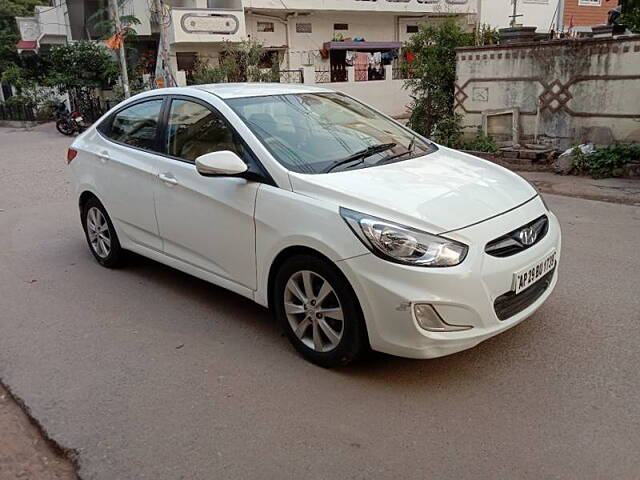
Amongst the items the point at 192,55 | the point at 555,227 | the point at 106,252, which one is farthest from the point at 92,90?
the point at 555,227

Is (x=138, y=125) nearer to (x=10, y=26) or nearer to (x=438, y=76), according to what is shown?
(x=438, y=76)

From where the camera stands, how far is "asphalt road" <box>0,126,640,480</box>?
276 centimetres

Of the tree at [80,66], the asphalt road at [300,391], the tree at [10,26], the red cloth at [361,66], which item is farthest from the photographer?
the tree at [10,26]

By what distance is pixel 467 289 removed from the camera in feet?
10.1

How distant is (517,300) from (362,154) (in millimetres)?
1405

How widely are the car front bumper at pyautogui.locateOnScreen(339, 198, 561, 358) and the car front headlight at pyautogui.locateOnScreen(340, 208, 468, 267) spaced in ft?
0.12

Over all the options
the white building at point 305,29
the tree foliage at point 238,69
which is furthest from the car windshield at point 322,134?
the white building at point 305,29

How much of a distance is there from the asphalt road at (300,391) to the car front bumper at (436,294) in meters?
0.34

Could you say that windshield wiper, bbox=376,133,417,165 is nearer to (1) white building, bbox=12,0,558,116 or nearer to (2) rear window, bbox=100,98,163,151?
(2) rear window, bbox=100,98,163,151

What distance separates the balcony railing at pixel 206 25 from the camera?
66.9 feet

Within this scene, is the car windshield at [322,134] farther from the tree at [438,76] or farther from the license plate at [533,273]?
the tree at [438,76]

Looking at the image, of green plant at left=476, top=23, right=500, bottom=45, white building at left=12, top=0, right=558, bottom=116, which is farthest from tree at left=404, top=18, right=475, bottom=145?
white building at left=12, top=0, right=558, bottom=116

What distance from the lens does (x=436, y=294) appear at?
304 centimetres

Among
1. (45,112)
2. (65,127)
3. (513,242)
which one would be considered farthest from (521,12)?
(513,242)
